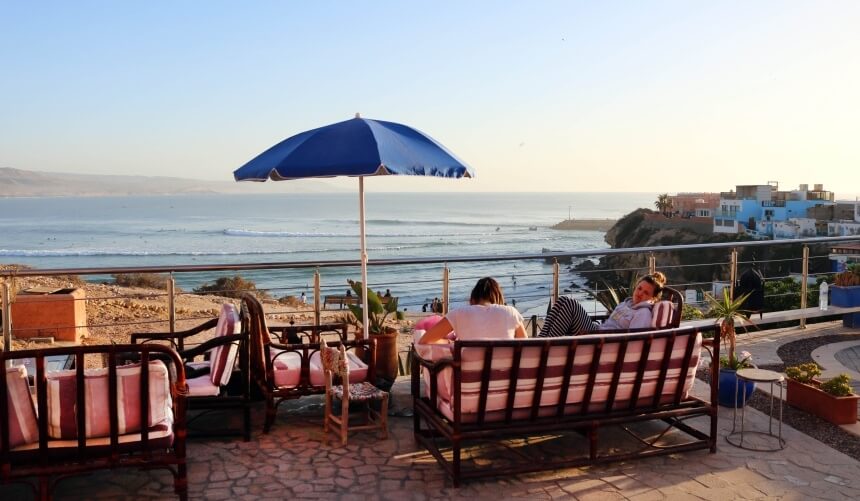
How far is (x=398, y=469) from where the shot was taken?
13.2 ft

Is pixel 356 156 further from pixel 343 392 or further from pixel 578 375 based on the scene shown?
pixel 578 375

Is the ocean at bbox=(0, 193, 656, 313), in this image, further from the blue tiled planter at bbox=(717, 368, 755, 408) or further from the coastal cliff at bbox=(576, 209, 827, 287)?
the blue tiled planter at bbox=(717, 368, 755, 408)

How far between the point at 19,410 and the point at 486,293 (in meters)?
2.38

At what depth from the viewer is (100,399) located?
10.8 ft

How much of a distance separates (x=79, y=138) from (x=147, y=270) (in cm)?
5535

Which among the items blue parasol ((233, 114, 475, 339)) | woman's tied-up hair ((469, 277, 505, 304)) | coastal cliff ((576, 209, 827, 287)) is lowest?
coastal cliff ((576, 209, 827, 287))

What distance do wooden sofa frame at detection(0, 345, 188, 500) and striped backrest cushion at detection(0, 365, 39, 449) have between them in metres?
0.02

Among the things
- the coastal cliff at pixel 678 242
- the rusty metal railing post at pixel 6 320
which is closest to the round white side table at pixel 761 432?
the rusty metal railing post at pixel 6 320

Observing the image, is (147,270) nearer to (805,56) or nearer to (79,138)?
(805,56)

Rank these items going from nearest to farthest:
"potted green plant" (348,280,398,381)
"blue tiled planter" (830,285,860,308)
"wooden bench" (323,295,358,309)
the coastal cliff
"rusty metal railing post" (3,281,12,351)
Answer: "rusty metal railing post" (3,281,12,351) → "potted green plant" (348,280,398,381) → "wooden bench" (323,295,358,309) → "blue tiled planter" (830,285,860,308) → the coastal cliff

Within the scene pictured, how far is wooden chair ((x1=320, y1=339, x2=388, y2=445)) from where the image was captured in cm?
440

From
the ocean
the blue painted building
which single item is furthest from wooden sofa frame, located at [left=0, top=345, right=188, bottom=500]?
the blue painted building

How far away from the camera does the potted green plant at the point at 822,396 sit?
482cm

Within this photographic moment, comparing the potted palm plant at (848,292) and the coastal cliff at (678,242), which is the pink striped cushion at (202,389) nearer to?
the potted palm plant at (848,292)
